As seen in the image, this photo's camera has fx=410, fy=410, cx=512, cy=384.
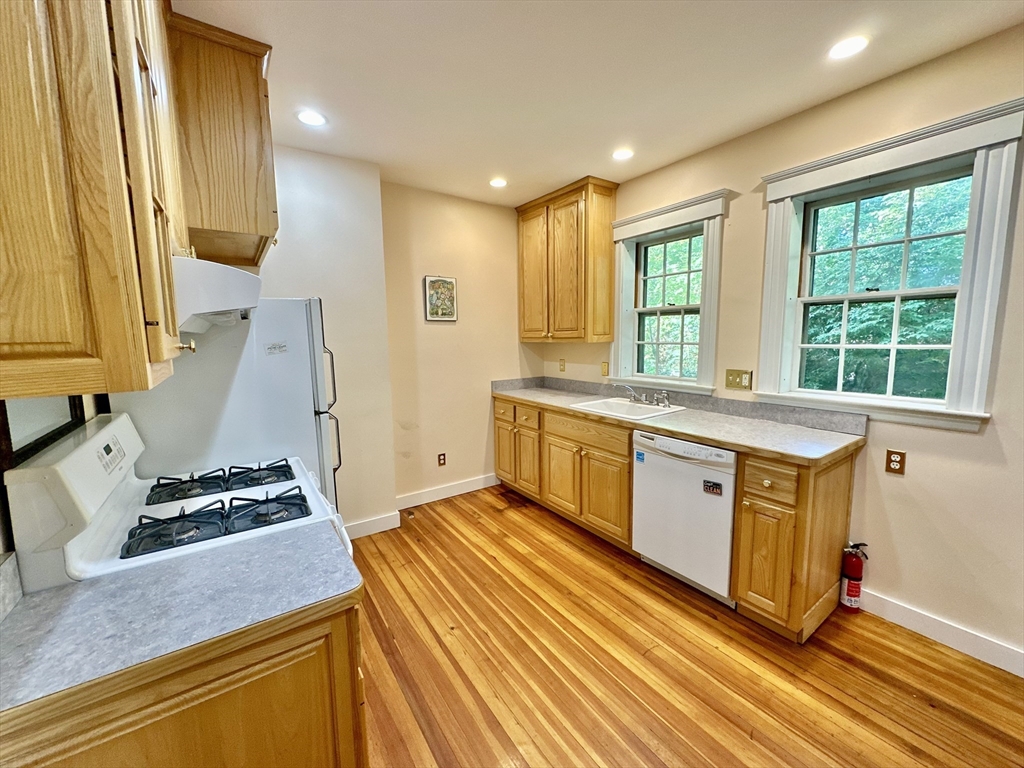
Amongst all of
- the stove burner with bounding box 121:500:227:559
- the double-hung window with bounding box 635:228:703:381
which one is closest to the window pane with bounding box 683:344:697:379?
the double-hung window with bounding box 635:228:703:381

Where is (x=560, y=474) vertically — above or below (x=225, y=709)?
below

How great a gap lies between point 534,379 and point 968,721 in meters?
3.19

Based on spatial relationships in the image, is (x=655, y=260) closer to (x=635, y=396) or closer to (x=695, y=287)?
(x=695, y=287)

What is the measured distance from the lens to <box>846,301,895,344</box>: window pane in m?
2.05

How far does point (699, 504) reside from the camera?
215 cm

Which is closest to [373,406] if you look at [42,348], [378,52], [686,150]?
[378,52]

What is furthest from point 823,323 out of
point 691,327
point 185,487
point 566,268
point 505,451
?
point 185,487

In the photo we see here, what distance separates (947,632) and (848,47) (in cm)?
258

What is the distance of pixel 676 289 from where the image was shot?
9.78 feet

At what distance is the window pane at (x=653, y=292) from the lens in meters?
3.11

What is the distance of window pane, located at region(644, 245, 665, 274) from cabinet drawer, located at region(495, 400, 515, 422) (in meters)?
1.57

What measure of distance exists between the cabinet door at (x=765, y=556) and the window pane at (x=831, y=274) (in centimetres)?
125

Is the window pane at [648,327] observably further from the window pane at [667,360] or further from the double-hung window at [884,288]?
the double-hung window at [884,288]

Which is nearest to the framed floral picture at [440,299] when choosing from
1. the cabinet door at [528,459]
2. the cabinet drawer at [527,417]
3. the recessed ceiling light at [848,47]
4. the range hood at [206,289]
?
the cabinet drawer at [527,417]
